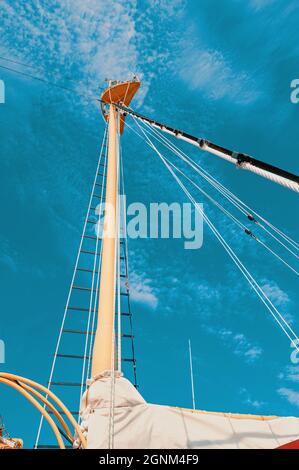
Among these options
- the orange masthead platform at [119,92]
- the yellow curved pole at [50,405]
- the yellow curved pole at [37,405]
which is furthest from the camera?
the orange masthead platform at [119,92]

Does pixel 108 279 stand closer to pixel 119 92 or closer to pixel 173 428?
pixel 173 428

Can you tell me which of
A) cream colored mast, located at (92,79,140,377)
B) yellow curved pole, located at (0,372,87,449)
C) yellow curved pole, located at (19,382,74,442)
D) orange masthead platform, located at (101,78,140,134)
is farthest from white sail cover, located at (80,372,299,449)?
orange masthead platform, located at (101,78,140,134)

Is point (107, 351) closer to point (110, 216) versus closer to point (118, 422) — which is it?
point (118, 422)

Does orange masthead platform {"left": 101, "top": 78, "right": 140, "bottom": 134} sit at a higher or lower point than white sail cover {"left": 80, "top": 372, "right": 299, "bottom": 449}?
higher

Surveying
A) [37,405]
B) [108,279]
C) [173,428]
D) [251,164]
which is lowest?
[173,428]

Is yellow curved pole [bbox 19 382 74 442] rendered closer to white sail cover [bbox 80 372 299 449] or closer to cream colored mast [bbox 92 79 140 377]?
white sail cover [bbox 80 372 299 449]

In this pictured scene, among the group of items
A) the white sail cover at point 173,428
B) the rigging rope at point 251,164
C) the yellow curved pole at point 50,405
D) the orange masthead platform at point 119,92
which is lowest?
→ the white sail cover at point 173,428

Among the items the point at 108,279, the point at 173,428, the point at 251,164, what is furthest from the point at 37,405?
the point at 251,164

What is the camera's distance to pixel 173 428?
3.43 metres

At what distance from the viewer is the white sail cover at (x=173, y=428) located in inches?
132

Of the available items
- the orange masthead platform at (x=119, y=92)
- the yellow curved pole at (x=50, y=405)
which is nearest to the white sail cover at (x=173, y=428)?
the yellow curved pole at (x=50, y=405)

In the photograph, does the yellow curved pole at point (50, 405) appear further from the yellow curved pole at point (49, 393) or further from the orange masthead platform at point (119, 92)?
the orange masthead platform at point (119, 92)

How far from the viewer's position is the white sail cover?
3350mm

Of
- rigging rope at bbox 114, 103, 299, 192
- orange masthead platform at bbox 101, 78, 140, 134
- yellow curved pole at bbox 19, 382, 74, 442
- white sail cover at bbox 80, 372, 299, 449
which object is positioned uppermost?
orange masthead platform at bbox 101, 78, 140, 134
